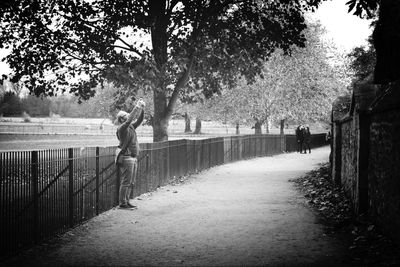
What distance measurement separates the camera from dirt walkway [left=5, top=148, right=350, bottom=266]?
18.2 ft

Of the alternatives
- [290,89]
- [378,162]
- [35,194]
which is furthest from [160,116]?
[290,89]

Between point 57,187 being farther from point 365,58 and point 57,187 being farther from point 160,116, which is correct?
point 365,58

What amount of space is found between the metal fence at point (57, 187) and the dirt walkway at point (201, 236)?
0.90ft

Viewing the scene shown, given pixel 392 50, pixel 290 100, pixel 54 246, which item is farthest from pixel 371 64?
pixel 290 100

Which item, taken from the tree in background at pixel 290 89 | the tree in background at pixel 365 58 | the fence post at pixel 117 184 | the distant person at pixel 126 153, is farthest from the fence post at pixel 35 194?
the tree in background at pixel 290 89

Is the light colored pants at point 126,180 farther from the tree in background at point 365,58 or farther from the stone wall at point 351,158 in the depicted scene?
the tree in background at point 365,58

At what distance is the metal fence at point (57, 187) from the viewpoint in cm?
573

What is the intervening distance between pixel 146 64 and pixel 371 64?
7075mm

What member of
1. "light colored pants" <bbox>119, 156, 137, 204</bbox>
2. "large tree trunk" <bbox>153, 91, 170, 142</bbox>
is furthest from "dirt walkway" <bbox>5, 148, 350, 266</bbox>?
"large tree trunk" <bbox>153, 91, 170, 142</bbox>

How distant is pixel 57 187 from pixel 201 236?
2487 millimetres

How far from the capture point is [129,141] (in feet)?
30.6

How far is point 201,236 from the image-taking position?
685 cm

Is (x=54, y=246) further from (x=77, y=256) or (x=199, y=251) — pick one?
(x=199, y=251)

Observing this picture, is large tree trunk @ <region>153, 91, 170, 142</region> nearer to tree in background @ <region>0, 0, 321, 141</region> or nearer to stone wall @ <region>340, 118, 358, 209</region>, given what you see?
tree in background @ <region>0, 0, 321, 141</region>
